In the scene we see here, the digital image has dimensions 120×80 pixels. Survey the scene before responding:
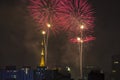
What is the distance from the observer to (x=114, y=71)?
7962 centimetres

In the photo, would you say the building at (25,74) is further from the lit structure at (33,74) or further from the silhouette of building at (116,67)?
the silhouette of building at (116,67)

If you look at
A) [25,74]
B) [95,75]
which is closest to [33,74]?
[25,74]

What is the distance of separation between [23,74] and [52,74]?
10.4 metres

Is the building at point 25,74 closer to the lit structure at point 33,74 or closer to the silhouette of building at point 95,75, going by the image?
the lit structure at point 33,74

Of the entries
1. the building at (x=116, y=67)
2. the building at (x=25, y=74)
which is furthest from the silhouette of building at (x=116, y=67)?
the building at (x=25, y=74)

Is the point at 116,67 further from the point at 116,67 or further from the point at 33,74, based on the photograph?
the point at 33,74

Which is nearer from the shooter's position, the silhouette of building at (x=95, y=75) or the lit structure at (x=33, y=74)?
the silhouette of building at (x=95, y=75)

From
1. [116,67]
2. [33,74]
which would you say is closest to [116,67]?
[116,67]

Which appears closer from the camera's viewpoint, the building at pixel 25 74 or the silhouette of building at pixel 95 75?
the silhouette of building at pixel 95 75

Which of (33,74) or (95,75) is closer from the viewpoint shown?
(95,75)

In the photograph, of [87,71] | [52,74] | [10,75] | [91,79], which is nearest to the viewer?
[91,79]

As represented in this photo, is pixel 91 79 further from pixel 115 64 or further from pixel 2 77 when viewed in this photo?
pixel 2 77

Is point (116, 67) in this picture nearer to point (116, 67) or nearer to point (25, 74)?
point (116, 67)

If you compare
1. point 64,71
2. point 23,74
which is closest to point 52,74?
point 64,71
